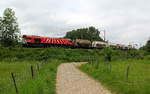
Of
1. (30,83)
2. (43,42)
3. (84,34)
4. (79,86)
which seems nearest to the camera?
(30,83)

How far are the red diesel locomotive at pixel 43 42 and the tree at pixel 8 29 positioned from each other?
3.15m

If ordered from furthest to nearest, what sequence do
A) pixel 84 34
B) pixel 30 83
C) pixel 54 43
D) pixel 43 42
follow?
pixel 84 34, pixel 54 43, pixel 43 42, pixel 30 83

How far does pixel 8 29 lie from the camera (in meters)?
72.2

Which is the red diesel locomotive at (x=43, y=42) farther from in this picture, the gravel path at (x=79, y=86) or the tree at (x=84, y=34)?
the tree at (x=84, y=34)

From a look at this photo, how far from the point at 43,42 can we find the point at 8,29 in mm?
9859

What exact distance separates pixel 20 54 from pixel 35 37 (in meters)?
7.79

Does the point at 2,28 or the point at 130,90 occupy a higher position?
the point at 2,28

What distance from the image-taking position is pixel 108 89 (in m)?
A: 16.0

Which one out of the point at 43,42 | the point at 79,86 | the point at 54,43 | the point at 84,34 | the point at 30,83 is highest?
the point at 84,34

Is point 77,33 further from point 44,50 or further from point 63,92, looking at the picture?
point 63,92

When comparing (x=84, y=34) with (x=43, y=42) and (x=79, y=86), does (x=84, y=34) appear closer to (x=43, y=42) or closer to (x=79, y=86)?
(x=43, y=42)

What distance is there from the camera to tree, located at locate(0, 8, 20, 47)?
234 feet

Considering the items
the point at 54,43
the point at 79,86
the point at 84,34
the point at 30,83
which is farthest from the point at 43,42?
the point at 84,34

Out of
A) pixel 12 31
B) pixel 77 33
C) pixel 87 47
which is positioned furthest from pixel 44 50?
pixel 77 33
